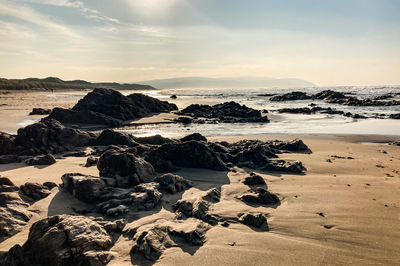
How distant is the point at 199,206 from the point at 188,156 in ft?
10.9

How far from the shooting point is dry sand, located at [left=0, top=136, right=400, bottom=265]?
382 cm

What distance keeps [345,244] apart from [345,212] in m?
1.17

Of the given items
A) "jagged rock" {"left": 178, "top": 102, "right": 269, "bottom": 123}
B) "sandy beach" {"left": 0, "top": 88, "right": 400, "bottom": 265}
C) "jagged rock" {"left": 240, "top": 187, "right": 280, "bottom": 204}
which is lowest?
"sandy beach" {"left": 0, "top": 88, "right": 400, "bottom": 265}

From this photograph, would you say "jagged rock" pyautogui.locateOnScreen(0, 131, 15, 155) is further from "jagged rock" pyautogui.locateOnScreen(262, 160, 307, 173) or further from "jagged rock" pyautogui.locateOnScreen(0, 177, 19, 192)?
"jagged rock" pyautogui.locateOnScreen(262, 160, 307, 173)

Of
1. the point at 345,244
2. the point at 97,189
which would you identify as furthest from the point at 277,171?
the point at 97,189

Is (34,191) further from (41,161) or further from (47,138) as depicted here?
(47,138)

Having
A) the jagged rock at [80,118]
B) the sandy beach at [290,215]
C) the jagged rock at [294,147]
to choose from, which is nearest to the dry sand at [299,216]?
the sandy beach at [290,215]

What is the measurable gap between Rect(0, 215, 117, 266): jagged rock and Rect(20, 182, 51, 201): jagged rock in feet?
6.36

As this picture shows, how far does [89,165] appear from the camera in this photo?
8.38 meters

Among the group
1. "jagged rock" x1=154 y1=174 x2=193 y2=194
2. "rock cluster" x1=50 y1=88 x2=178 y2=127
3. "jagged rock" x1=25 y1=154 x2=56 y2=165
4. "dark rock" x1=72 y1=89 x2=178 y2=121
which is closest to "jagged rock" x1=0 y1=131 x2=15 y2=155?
"jagged rock" x1=25 y1=154 x2=56 y2=165

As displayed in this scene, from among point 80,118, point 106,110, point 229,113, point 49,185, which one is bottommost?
point 49,185

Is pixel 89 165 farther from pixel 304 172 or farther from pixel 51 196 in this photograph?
pixel 304 172

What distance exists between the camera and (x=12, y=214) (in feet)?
15.2

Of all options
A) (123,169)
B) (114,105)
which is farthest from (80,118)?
(123,169)
